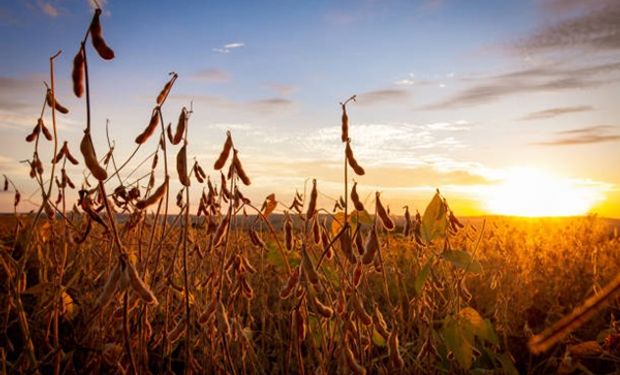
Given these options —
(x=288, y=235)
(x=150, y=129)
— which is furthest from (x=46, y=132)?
(x=288, y=235)

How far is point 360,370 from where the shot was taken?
207 centimetres

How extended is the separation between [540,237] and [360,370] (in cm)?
682

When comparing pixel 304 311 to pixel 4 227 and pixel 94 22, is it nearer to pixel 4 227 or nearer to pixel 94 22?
pixel 94 22

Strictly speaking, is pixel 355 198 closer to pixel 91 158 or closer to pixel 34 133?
pixel 91 158

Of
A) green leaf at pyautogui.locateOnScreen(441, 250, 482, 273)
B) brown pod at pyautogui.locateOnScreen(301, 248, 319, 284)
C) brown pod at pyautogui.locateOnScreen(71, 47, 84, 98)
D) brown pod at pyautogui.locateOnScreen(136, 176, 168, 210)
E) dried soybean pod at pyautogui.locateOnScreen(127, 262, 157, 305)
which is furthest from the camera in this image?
green leaf at pyautogui.locateOnScreen(441, 250, 482, 273)

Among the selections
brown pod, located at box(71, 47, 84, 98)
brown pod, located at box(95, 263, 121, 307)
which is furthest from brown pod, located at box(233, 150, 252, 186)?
brown pod, located at box(95, 263, 121, 307)

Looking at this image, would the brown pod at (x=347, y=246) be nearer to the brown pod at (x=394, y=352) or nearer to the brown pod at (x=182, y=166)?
the brown pod at (x=394, y=352)

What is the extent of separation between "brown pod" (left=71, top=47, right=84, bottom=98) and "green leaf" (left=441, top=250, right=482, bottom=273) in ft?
5.87

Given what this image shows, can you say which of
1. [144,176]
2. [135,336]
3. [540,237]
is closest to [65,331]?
[135,336]

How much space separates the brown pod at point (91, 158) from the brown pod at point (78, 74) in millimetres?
305

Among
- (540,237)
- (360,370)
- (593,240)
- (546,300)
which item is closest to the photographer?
(360,370)

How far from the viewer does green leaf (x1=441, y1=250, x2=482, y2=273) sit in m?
2.55

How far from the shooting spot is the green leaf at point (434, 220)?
8.79 ft

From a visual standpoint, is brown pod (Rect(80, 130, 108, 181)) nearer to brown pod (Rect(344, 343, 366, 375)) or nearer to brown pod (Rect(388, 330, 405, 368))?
brown pod (Rect(344, 343, 366, 375))
